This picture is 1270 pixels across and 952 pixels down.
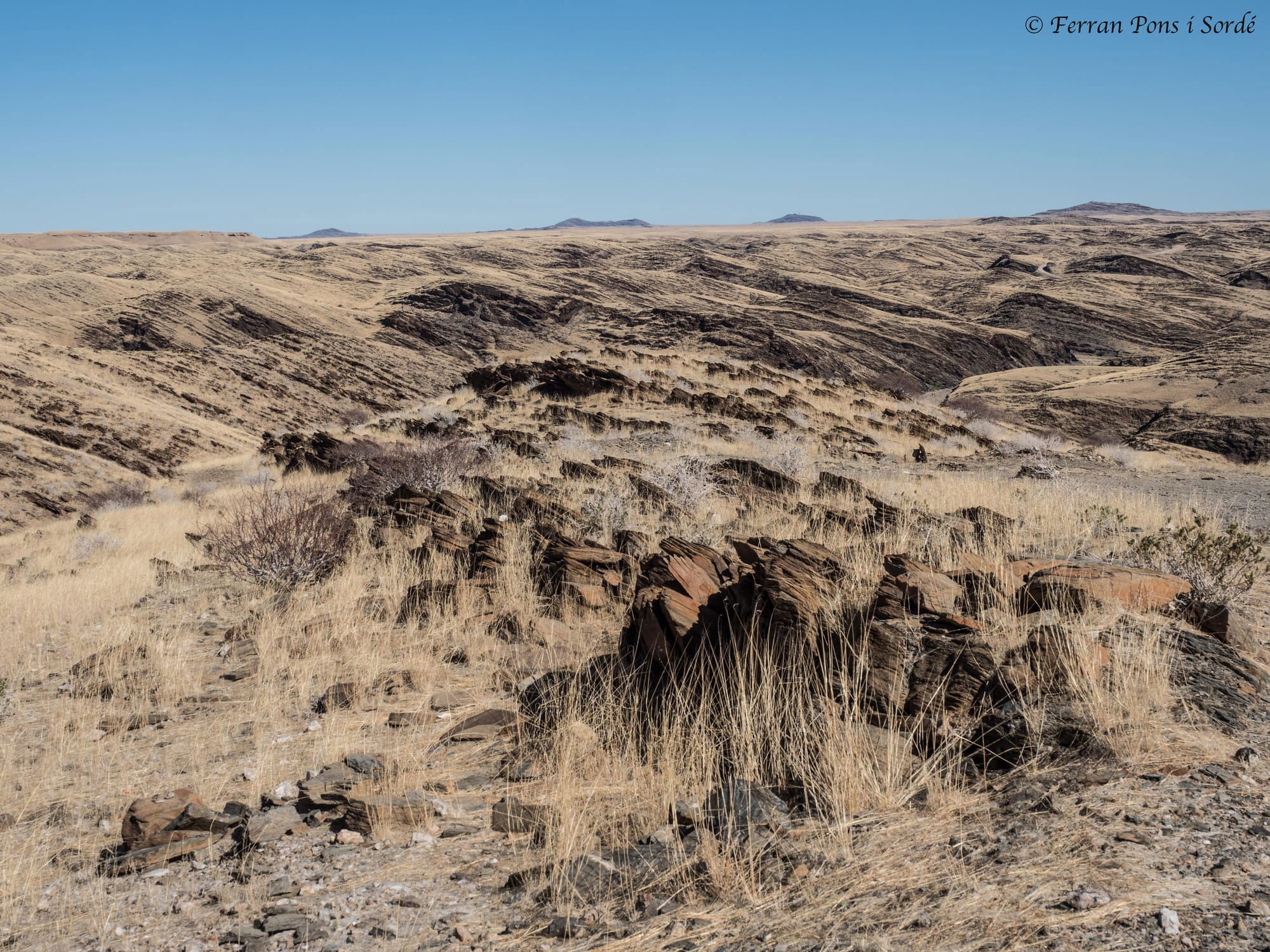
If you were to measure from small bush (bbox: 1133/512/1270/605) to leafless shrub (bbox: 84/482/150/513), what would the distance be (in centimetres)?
1964

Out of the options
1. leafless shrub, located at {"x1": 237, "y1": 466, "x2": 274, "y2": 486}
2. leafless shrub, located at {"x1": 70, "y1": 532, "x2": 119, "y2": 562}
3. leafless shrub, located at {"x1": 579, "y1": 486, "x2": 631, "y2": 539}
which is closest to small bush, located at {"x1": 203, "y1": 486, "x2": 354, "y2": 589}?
leafless shrub, located at {"x1": 579, "y1": 486, "x2": 631, "y2": 539}

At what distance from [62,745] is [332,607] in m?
2.32

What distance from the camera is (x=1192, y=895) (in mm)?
2369

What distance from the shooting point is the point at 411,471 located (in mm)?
12008

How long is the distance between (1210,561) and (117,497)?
893 inches

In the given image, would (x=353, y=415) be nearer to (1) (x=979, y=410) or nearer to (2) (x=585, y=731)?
(1) (x=979, y=410)

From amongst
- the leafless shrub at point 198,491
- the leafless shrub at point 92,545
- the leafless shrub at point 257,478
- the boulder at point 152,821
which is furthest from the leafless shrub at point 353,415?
the boulder at point 152,821

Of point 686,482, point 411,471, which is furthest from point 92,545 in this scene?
point 686,482

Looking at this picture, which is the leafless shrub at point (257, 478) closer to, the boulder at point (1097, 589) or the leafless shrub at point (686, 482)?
the leafless shrub at point (686, 482)

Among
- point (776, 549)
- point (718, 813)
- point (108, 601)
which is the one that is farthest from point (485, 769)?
point (108, 601)

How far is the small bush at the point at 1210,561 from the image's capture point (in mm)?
4949

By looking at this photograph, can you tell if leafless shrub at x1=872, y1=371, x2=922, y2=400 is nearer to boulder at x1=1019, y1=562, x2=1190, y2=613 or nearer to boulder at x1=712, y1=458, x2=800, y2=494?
boulder at x1=712, y1=458, x2=800, y2=494

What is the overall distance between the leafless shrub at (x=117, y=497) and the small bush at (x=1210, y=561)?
19636 millimetres

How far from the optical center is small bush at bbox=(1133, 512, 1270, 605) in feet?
16.2
